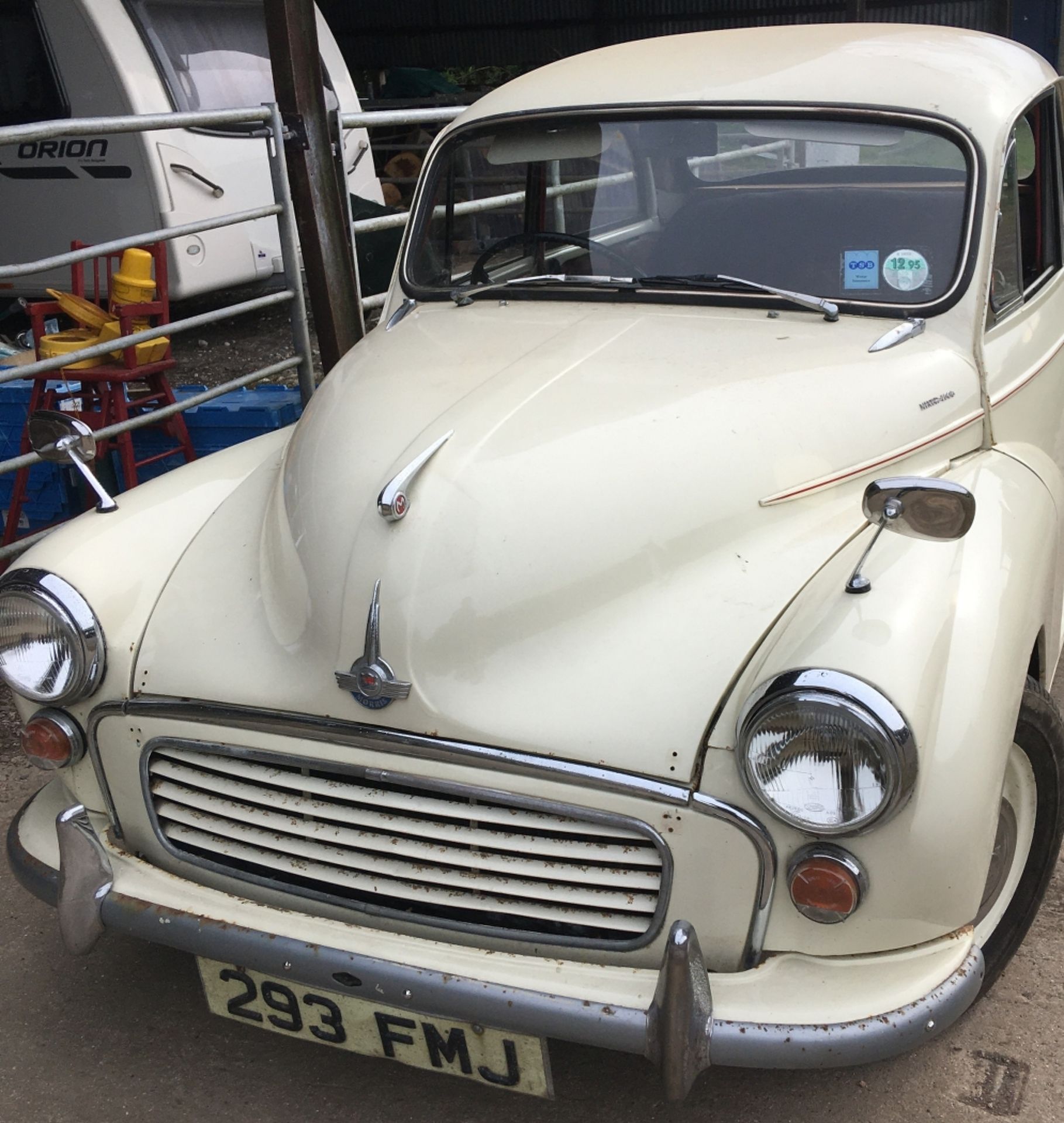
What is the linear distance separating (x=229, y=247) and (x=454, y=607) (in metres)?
6.28

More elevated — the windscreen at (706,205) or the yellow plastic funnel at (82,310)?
the windscreen at (706,205)

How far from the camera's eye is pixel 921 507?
6.20ft

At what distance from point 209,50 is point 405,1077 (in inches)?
292

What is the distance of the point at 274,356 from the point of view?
25.0 feet

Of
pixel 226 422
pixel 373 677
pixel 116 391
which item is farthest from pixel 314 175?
pixel 373 677

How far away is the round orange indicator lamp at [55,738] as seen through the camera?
231cm

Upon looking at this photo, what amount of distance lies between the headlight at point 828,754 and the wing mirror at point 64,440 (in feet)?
5.22

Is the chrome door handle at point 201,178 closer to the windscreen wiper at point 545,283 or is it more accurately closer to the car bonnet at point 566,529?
the windscreen wiper at point 545,283

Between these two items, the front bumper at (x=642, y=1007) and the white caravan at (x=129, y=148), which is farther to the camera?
the white caravan at (x=129, y=148)

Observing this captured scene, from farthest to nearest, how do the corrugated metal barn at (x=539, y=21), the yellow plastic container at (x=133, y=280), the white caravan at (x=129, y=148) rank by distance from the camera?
1. the corrugated metal barn at (x=539, y=21)
2. the white caravan at (x=129, y=148)
3. the yellow plastic container at (x=133, y=280)

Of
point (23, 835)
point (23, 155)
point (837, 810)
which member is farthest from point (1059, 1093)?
point (23, 155)

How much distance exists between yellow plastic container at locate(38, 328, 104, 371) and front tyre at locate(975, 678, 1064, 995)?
3953 millimetres

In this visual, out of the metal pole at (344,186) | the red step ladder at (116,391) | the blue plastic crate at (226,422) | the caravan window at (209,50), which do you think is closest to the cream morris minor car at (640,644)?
the blue plastic crate at (226,422)

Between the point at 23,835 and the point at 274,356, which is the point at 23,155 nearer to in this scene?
the point at 274,356
